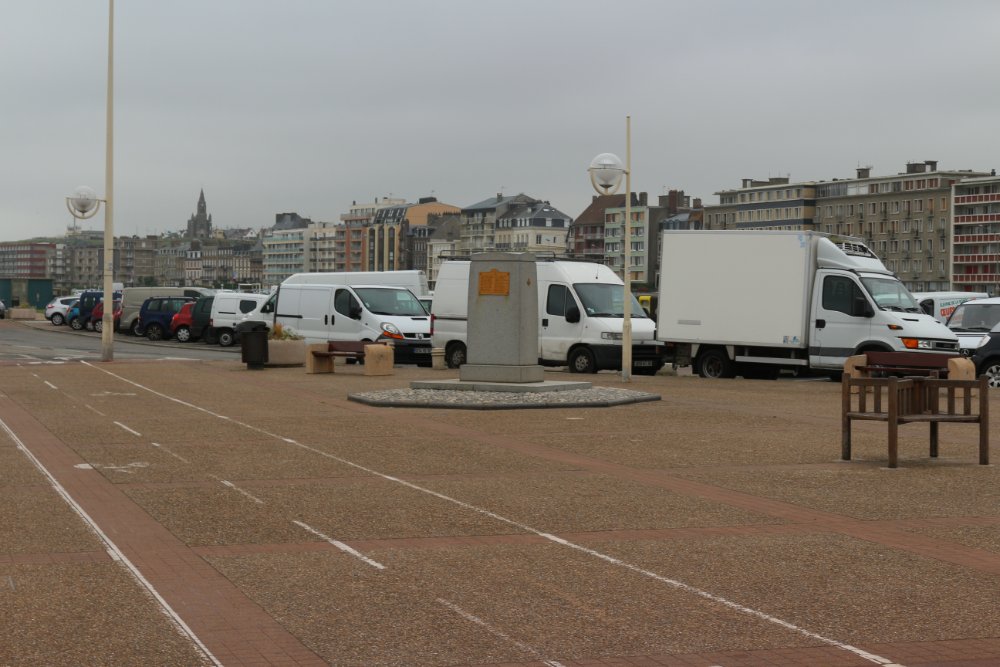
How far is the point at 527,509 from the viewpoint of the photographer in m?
10.8

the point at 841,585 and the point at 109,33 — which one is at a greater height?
the point at 109,33

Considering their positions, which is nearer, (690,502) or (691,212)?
(690,502)

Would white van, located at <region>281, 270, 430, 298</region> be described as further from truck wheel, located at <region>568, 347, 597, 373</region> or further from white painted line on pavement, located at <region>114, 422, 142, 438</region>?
white painted line on pavement, located at <region>114, 422, 142, 438</region>

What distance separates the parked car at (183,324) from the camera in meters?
51.4

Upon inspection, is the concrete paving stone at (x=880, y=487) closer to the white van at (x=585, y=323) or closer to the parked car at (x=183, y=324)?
the white van at (x=585, y=323)

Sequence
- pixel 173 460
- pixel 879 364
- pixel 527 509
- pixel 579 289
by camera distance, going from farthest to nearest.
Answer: pixel 579 289
pixel 879 364
pixel 173 460
pixel 527 509

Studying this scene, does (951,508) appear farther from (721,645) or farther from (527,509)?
(721,645)

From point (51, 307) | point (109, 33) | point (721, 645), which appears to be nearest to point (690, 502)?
point (721, 645)

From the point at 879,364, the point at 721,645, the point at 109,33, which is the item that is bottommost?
the point at 721,645

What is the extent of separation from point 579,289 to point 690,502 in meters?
19.6

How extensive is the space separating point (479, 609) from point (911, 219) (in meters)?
160

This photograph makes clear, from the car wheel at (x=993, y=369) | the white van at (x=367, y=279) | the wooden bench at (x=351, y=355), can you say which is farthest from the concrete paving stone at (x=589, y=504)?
the white van at (x=367, y=279)

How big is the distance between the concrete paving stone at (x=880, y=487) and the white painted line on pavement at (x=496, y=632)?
4.28 m

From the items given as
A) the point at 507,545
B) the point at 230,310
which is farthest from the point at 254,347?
the point at 507,545
